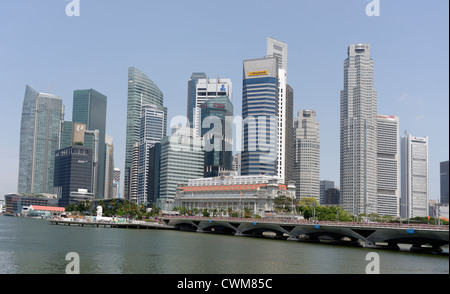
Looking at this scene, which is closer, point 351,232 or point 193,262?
point 193,262

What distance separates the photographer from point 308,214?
191m

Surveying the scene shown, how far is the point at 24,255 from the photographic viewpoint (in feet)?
243

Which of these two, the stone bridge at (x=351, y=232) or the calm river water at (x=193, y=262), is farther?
the stone bridge at (x=351, y=232)

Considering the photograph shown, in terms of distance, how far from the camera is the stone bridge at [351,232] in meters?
103

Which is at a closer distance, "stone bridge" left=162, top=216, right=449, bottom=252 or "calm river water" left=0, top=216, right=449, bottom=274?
"calm river water" left=0, top=216, right=449, bottom=274

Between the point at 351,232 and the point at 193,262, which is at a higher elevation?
the point at 351,232

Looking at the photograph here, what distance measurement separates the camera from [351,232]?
120000mm

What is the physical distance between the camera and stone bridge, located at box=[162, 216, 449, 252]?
103 meters
